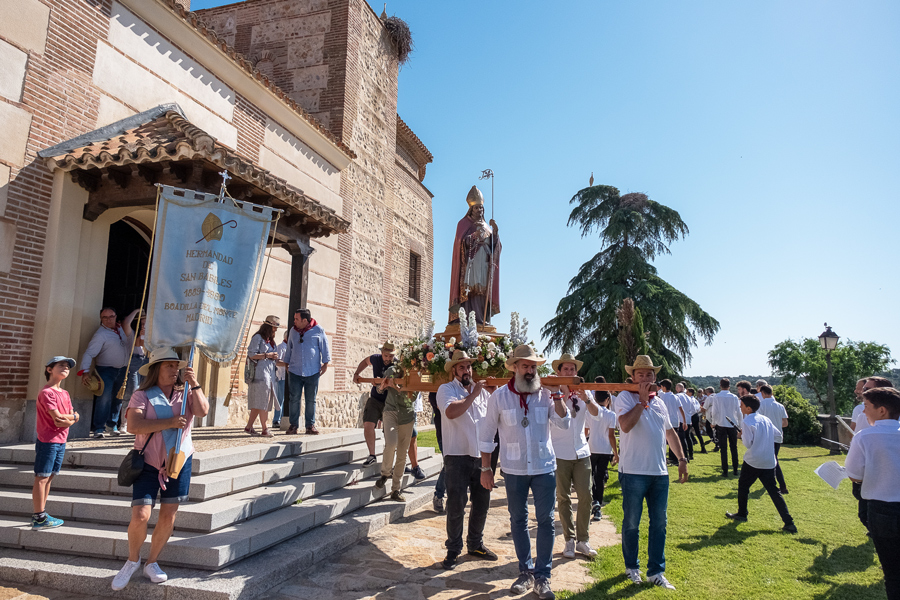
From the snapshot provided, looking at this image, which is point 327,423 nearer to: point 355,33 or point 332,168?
point 332,168

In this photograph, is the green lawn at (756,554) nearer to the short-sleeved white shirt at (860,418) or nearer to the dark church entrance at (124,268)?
the short-sleeved white shirt at (860,418)

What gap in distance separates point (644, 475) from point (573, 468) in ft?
3.85

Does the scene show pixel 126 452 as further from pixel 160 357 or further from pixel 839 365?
pixel 839 365

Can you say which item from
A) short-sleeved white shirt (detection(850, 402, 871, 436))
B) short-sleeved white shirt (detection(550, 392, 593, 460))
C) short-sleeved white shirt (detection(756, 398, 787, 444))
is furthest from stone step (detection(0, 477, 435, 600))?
short-sleeved white shirt (detection(756, 398, 787, 444))

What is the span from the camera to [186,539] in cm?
434

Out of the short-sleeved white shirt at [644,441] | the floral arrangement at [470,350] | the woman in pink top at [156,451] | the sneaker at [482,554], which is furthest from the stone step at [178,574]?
the short-sleeved white shirt at [644,441]

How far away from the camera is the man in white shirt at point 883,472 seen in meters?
3.74

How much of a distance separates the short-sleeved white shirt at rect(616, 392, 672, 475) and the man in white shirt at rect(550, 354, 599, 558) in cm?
60

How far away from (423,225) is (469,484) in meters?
16.3

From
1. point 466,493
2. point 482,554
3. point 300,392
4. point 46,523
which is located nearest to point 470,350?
point 466,493

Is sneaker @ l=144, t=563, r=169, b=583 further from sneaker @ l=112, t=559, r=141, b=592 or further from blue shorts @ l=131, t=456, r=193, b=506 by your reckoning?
blue shorts @ l=131, t=456, r=193, b=506

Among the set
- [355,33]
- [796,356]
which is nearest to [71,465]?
[355,33]

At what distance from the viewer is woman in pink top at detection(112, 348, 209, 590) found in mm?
3910

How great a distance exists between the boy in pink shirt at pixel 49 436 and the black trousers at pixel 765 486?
7856 mm
